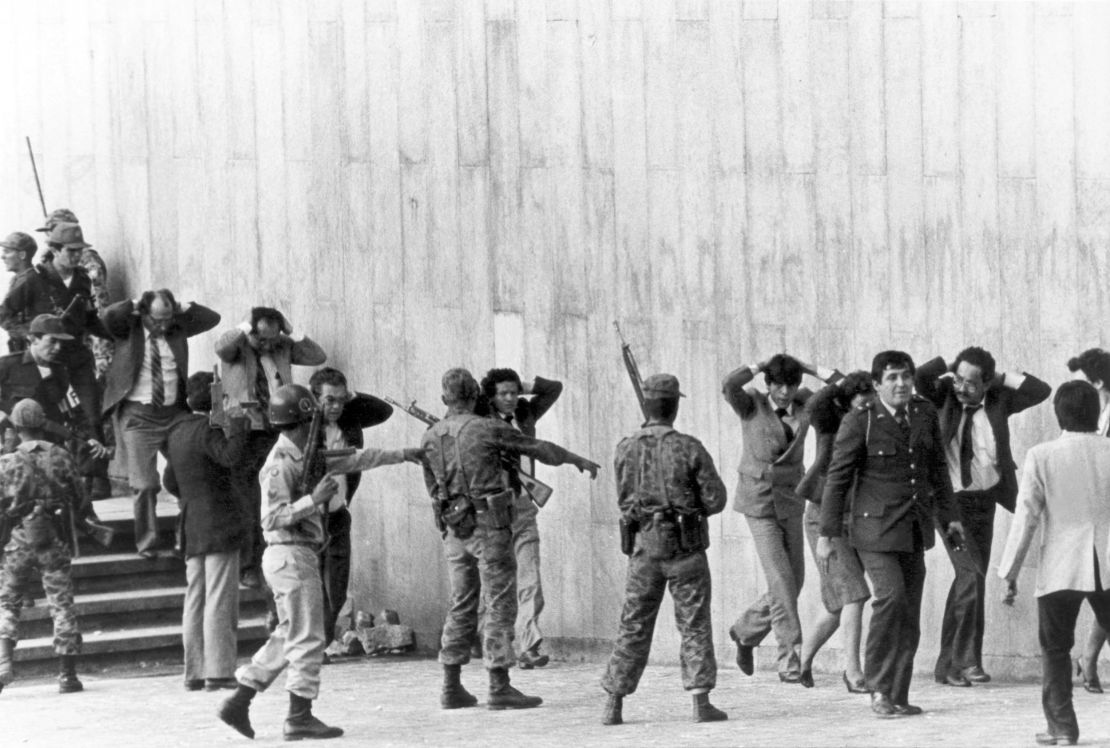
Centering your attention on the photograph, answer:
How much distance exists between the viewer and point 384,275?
15070mm

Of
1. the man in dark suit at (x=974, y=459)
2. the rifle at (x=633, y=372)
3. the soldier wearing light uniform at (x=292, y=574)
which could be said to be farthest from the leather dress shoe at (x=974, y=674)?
the soldier wearing light uniform at (x=292, y=574)

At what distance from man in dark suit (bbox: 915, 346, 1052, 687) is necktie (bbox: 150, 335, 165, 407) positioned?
5422 millimetres

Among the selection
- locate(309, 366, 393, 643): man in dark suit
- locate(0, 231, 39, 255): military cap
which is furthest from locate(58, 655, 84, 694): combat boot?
locate(0, 231, 39, 255): military cap

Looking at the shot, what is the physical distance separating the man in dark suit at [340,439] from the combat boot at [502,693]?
5.62 ft

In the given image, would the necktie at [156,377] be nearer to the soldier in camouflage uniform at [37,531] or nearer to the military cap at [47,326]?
the military cap at [47,326]

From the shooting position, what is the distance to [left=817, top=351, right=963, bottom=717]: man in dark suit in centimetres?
1086

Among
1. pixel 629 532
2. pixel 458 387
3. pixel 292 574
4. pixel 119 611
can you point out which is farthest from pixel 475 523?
pixel 119 611

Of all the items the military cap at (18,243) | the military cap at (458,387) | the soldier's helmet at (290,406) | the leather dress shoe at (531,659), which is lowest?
the leather dress shoe at (531,659)

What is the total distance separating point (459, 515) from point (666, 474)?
138cm

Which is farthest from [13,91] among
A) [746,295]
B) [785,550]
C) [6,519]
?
[785,550]

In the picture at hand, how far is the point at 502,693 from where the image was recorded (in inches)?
466

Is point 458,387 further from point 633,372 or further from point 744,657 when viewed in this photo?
point 744,657

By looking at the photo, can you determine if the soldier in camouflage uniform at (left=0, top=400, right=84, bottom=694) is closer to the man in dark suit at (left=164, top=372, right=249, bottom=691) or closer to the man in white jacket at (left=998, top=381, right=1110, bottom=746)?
the man in dark suit at (left=164, top=372, right=249, bottom=691)

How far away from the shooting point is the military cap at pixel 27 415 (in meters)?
13.0
